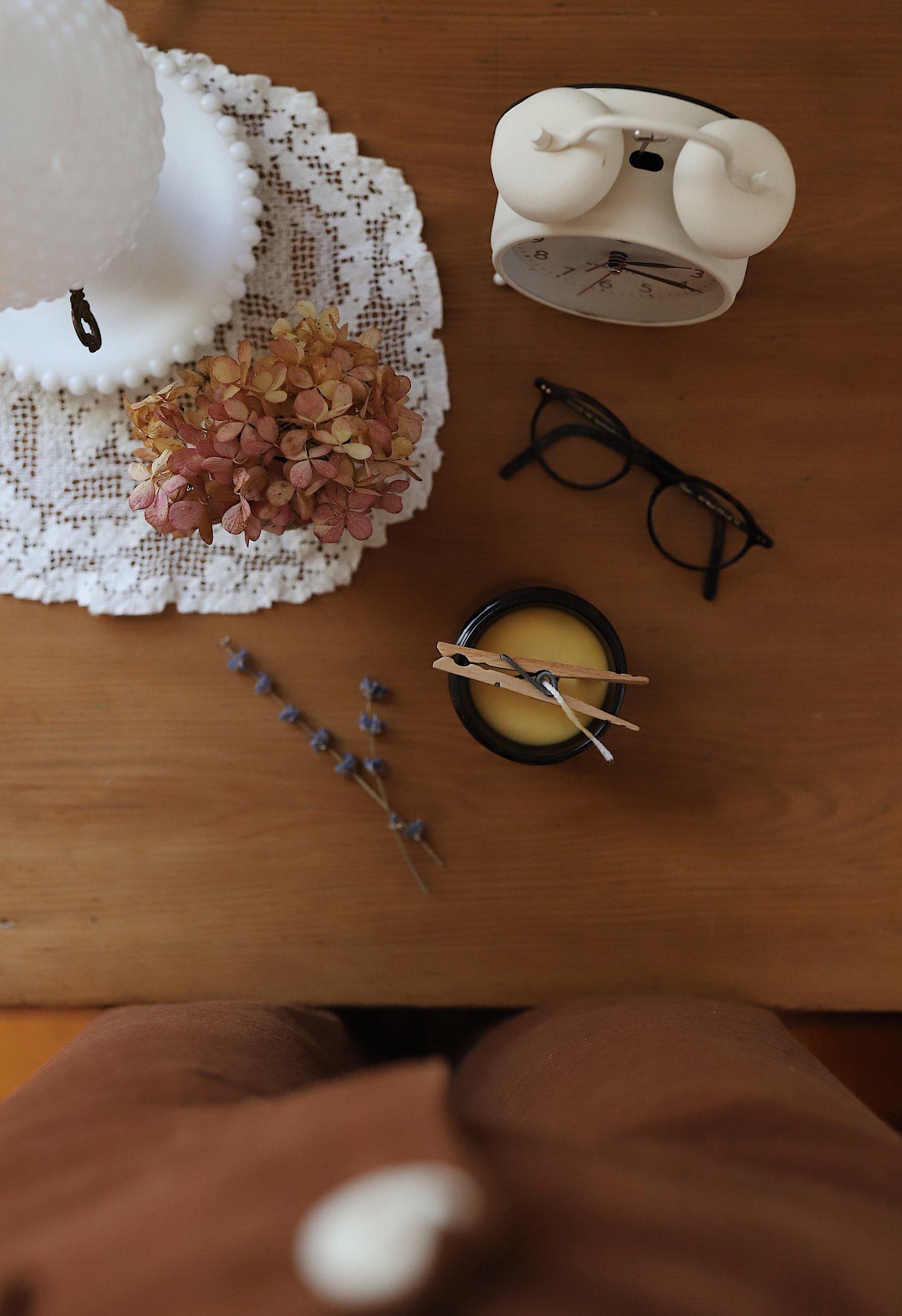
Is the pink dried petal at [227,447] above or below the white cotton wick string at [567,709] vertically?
above

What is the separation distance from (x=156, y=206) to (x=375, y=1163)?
64cm

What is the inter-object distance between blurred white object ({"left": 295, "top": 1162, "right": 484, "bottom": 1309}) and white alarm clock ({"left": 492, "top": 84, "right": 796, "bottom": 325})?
1.66ft

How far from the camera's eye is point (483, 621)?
25.3 inches

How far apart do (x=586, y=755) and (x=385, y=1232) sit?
0.47 meters

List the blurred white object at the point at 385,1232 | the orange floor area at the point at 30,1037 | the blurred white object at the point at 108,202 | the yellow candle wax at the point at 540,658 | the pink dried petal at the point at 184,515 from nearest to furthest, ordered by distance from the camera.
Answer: the blurred white object at the point at 385,1232 < the blurred white object at the point at 108,202 < the pink dried petal at the point at 184,515 < the yellow candle wax at the point at 540,658 < the orange floor area at the point at 30,1037

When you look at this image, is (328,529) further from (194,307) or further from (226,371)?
(194,307)

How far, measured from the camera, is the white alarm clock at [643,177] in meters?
0.51

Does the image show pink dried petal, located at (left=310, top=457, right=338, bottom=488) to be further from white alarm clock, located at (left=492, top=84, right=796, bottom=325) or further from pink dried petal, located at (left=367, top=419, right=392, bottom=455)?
white alarm clock, located at (left=492, top=84, right=796, bottom=325)

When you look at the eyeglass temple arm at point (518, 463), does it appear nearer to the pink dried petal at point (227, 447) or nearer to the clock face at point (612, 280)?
the clock face at point (612, 280)

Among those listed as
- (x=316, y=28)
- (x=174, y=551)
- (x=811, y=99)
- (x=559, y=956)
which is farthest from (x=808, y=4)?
(x=559, y=956)

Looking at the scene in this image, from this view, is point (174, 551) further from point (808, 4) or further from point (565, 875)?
point (808, 4)

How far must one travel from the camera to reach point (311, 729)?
2.39 ft

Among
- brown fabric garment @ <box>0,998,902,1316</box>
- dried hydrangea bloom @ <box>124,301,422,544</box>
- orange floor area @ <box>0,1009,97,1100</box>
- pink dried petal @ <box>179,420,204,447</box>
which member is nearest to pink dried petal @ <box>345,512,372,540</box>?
dried hydrangea bloom @ <box>124,301,422,544</box>

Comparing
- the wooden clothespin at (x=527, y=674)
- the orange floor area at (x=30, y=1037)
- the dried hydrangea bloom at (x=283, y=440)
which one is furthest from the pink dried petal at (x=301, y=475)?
the orange floor area at (x=30, y=1037)
